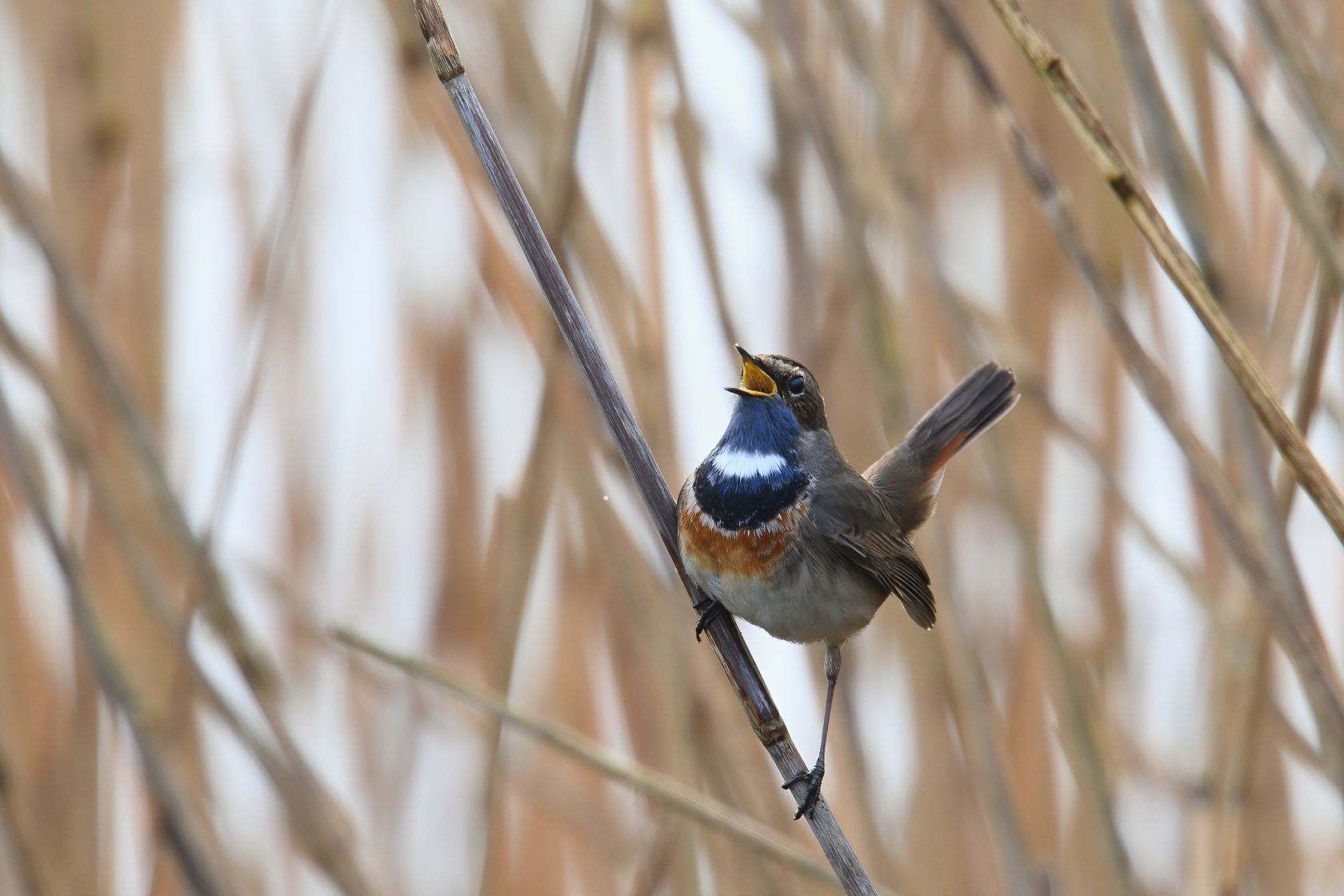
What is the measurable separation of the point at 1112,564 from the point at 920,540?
1.64ft

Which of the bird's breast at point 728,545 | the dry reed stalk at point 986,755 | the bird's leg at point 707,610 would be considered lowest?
the dry reed stalk at point 986,755

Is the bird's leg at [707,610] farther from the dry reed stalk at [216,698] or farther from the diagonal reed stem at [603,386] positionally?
the dry reed stalk at [216,698]

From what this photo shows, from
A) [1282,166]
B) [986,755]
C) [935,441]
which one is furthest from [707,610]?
[1282,166]

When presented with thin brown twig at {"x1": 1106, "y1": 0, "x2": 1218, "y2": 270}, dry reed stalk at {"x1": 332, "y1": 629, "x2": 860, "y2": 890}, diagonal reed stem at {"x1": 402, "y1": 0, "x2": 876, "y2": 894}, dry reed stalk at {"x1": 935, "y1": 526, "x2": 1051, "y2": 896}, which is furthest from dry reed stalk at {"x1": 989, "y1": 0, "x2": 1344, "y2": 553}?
dry reed stalk at {"x1": 332, "y1": 629, "x2": 860, "y2": 890}

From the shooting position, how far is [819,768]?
202 centimetres

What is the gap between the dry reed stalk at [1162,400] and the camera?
1.66 metres

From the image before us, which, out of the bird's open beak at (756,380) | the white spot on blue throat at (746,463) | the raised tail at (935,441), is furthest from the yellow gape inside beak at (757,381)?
the raised tail at (935,441)

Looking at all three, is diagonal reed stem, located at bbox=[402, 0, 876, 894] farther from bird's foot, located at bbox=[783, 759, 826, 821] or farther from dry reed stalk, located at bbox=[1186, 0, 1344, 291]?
dry reed stalk, located at bbox=[1186, 0, 1344, 291]

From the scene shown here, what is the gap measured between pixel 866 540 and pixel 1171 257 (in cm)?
85

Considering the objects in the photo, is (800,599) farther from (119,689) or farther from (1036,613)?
(119,689)

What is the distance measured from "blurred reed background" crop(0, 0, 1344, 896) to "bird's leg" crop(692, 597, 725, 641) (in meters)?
0.27

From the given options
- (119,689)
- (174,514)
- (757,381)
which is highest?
(174,514)

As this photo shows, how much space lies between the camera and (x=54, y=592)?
256cm

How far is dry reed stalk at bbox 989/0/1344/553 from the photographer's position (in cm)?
133
